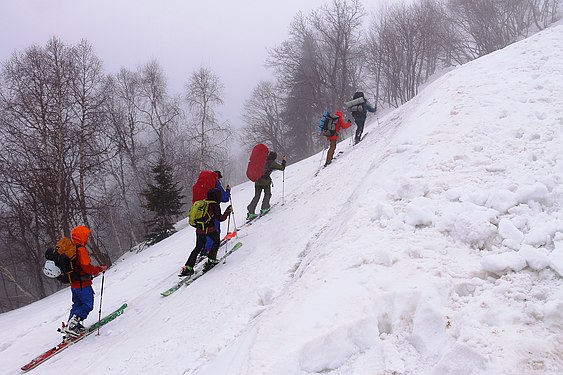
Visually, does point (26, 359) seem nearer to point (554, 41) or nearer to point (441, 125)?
point (441, 125)

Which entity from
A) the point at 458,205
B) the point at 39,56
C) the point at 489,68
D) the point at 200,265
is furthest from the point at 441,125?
the point at 39,56

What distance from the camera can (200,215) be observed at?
24.8 ft

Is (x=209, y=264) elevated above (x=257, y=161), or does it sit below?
below

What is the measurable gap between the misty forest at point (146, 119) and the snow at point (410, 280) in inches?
482

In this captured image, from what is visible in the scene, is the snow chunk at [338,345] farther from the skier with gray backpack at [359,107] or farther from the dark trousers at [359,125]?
the dark trousers at [359,125]

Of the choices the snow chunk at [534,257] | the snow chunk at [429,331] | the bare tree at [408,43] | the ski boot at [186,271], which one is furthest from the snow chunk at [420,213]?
the bare tree at [408,43]

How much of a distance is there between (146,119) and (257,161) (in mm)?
22493

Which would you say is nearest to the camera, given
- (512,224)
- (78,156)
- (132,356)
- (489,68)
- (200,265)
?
(512,224)

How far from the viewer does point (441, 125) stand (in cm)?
679

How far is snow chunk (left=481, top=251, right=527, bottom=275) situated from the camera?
3.29 m

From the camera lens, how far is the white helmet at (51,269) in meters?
6.38

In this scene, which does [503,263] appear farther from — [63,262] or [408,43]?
[408,43]

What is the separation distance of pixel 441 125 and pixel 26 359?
9.02m

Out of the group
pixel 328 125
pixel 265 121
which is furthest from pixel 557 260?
pixel 265 121
